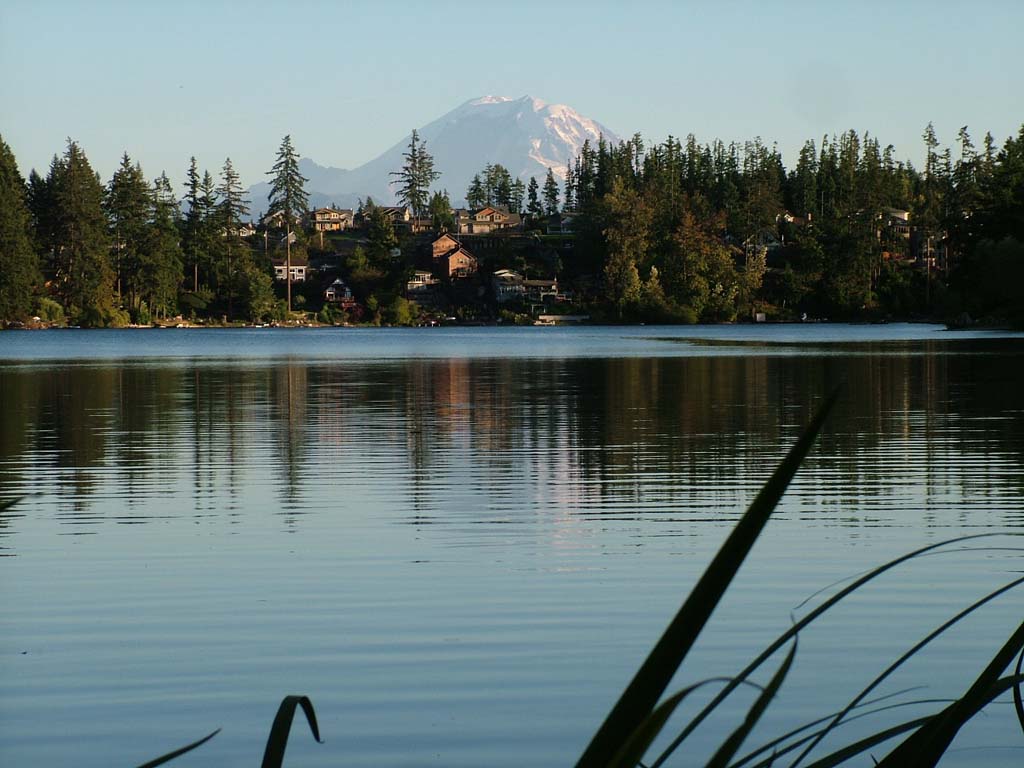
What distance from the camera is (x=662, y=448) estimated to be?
65.8 ft

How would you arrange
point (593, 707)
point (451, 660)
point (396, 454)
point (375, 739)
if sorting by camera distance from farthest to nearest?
point (396, 454) < point (451, 660) < point (593, 707) < point (375, 739)

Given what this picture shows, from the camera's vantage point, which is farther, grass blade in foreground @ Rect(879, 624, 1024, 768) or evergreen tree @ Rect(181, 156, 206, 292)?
evergreen tree @ Rect(181, 156, 206, 292)

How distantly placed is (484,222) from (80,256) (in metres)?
61.4

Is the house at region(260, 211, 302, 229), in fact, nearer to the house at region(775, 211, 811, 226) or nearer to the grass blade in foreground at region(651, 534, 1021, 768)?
the house at region(775, 211, 811, 226)

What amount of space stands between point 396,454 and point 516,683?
12247 millimetres

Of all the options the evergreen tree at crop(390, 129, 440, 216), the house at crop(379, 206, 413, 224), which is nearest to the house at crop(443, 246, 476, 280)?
the house at crop(379, 206, 413, 224)

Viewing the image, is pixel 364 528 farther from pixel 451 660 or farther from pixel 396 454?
pixel 396 454

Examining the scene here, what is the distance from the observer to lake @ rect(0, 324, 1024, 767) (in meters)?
6.90

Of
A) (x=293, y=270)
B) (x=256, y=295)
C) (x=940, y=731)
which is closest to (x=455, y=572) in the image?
(x=940, y=731)

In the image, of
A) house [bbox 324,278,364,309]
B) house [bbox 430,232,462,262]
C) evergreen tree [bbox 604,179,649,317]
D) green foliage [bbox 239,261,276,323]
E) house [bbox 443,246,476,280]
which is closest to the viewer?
evergreen tree [bbox 604,179,649,317]

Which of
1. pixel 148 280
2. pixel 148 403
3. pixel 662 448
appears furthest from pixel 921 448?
pixel 148 280

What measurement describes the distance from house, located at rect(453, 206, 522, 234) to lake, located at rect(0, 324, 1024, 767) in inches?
5787

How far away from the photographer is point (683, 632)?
4.09 ft

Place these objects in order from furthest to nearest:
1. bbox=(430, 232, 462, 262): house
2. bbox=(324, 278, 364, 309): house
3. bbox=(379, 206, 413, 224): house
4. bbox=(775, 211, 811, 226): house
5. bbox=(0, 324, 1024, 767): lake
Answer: bbox=(379, 206, 413, 224): house
bbox=(775, 211, 811, 226): house
bbox=(430, 232, 462, 262): house
bbox=(324, 278, 364, 309): house
bbox=(0, 324, 1024, 767): lake
